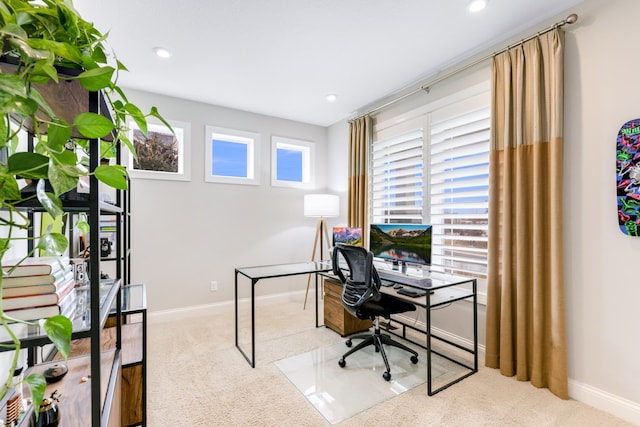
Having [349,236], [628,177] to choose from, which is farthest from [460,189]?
[349,236]

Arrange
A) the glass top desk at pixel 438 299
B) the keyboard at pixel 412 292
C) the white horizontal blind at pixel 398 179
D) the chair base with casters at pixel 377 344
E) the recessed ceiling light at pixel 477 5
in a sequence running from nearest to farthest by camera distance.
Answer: the recessed ceiling light at pixel 477 5 < the glass top desk at pixel 438 299 < the keyboard at pixel 412 292 < the chair base with casters at pixel 377 344 < the white horizontal blind at pixel 398 179

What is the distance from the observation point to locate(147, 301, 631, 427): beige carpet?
187 cm

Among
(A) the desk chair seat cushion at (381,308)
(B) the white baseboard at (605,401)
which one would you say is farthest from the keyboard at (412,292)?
(B) the white baseboard at (605,401)

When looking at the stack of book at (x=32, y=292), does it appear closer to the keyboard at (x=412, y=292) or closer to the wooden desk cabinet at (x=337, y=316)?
the keyboard at (x=412, y=292)

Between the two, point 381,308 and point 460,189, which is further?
point 460,189

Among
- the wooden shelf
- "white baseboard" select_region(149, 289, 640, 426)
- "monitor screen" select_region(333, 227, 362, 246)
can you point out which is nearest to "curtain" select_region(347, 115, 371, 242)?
"monitor screen" select_region(333, 227, 362, 246)

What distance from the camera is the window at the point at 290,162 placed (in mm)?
4301

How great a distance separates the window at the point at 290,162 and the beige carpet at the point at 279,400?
235 cm

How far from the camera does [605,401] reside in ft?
6.36

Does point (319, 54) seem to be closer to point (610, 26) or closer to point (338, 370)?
point (610, 26)

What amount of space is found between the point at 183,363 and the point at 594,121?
11.8 ft

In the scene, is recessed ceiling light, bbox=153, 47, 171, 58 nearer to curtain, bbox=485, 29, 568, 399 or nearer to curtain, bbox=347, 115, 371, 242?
curtain, bbox=347, 115, 371, 242

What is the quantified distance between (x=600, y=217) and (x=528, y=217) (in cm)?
40

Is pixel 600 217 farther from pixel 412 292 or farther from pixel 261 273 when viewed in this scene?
pixel 261 273
